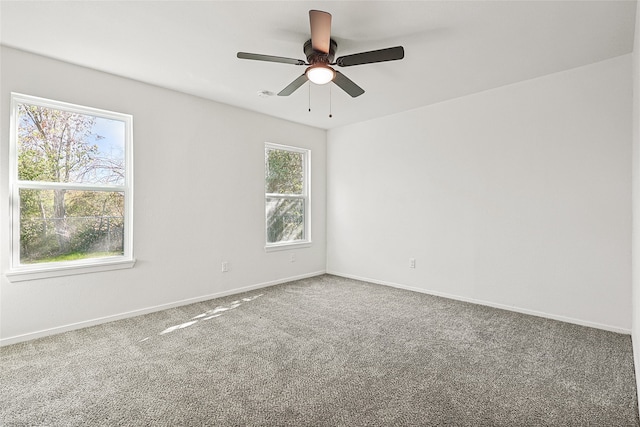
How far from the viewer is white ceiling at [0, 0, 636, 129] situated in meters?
2.17

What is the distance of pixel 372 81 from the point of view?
11.1ft

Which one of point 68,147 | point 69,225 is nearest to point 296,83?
point 68,147

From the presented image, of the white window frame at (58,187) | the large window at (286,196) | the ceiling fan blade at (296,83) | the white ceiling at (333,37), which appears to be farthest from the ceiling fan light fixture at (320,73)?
the large window at (286,196)

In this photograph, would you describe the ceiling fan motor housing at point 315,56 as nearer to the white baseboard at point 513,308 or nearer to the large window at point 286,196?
the large window at point 286,196

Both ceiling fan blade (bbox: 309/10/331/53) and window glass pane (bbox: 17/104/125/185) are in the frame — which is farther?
window glass pane (bbox: 17/104/125/185)

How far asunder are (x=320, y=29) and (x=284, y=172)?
3003mm

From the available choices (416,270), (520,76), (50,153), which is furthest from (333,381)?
(520,76)

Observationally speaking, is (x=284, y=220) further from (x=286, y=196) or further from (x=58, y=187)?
(x=58, y=187)

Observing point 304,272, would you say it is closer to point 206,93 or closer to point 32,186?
point 206,93

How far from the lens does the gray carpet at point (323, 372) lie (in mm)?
1786

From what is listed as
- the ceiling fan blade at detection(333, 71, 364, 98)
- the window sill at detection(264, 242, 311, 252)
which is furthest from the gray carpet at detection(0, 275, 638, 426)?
the ceiling fan blade at detection(333, 71, 364, 98)

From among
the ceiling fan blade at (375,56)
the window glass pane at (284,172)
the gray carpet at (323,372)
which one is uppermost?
the ceiling fan blade at (375,56)

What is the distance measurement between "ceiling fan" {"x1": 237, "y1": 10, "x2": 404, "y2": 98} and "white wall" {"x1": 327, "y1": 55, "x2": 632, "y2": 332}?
6.14 feet

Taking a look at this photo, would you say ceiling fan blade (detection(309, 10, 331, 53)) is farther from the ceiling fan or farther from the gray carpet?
the gray carpet
